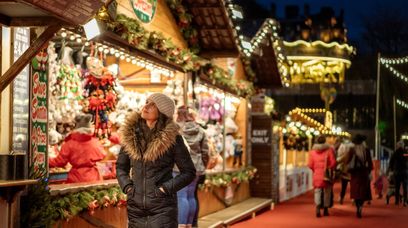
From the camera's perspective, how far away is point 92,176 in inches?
357

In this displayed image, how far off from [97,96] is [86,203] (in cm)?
271

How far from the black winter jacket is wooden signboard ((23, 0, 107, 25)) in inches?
36.3

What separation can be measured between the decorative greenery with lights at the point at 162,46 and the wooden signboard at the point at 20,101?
2132 millimetres

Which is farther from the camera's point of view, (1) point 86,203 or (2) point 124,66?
(2) point 124,66

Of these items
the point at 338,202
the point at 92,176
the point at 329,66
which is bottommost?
the point at 338,202

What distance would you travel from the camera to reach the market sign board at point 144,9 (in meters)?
10.7

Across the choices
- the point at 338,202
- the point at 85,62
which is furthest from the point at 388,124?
the point at 85,62

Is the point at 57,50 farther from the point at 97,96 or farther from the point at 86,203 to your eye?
the point at 86,203

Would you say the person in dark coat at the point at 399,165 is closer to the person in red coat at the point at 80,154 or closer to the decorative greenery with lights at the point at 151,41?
the decorative greenery with lights at the point at 151,41

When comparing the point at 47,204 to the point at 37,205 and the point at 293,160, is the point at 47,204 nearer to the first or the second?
the point at 37,205

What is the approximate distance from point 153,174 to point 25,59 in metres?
1.34

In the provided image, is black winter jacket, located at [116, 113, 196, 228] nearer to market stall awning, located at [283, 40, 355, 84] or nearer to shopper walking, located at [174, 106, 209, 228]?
shopper walking, located at [174, 106, 209, 228]

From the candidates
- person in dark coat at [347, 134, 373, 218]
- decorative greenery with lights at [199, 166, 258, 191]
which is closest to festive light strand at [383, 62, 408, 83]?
decorative greenery with lights at [199, 166, 258, 191]

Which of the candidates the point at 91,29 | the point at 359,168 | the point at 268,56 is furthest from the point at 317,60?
the point at 91,29
